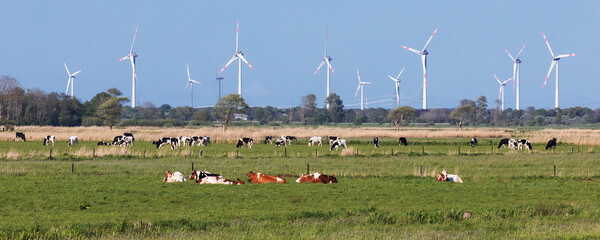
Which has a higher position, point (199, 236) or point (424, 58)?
point (424, 58)

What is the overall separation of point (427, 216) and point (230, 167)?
1653 cm

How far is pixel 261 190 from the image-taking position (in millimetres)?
21203

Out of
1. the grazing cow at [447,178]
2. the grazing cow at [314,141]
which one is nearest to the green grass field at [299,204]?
the grazing cow at [447,178]

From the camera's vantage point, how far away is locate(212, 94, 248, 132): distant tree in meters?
101

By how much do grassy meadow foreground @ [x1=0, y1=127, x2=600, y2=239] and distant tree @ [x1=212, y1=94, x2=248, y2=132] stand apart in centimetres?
6961

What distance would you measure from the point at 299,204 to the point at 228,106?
276 feet

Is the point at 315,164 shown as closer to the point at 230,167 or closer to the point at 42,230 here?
the point at 230,167

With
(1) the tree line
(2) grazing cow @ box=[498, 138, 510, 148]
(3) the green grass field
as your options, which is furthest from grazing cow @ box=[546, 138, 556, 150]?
(1) the tree line

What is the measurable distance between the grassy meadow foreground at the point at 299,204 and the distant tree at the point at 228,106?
69611 millimetres

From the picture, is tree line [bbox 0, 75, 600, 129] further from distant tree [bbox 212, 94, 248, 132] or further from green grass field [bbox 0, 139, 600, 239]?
green grass field [bbox 0, 139, 600, 239]

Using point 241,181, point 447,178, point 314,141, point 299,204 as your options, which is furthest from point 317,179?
point 314,141

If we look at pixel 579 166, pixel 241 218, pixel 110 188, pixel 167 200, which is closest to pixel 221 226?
pixel 241 218

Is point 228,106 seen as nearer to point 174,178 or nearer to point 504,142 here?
point 504,142

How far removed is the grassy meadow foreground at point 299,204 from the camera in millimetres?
13977
